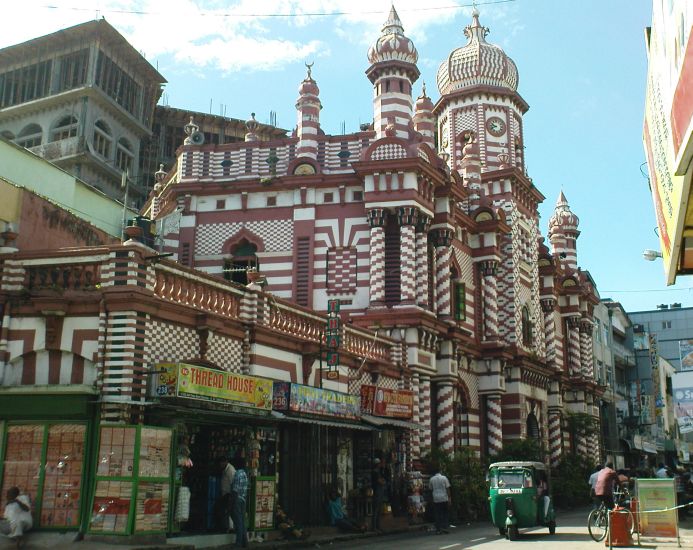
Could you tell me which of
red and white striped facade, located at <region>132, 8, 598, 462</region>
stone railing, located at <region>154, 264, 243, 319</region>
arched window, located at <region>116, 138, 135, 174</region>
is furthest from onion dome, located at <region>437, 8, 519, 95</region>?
stone railing, located at <region>154, 264, 243, 319</region>

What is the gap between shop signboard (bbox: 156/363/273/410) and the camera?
17.7 m

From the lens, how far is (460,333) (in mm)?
35062

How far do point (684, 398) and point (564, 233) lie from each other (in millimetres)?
36702

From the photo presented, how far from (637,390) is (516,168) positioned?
39.2 meters

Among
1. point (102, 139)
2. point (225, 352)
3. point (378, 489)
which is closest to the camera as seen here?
point (225, 352)

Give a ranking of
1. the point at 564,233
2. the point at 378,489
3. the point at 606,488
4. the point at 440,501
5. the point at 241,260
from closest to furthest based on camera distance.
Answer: the point at 606,488 → the point at 378,489 → the point at 440,501 → the point at 241,260 → the point at 564,233

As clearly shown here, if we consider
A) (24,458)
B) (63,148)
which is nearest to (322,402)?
(24,458)

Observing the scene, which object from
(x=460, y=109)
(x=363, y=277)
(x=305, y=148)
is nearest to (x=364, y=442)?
(x=363, y=277)

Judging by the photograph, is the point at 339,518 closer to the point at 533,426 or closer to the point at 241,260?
the point at 241,260

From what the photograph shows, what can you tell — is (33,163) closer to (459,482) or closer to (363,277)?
(363,277)

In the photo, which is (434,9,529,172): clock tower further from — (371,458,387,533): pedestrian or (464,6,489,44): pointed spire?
(371,458,387,533): pedestrian

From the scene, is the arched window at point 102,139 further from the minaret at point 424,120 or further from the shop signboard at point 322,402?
the shop signboard at point 322,402

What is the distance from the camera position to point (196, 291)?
66.2ft

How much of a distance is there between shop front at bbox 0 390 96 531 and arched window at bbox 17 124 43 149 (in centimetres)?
4774
